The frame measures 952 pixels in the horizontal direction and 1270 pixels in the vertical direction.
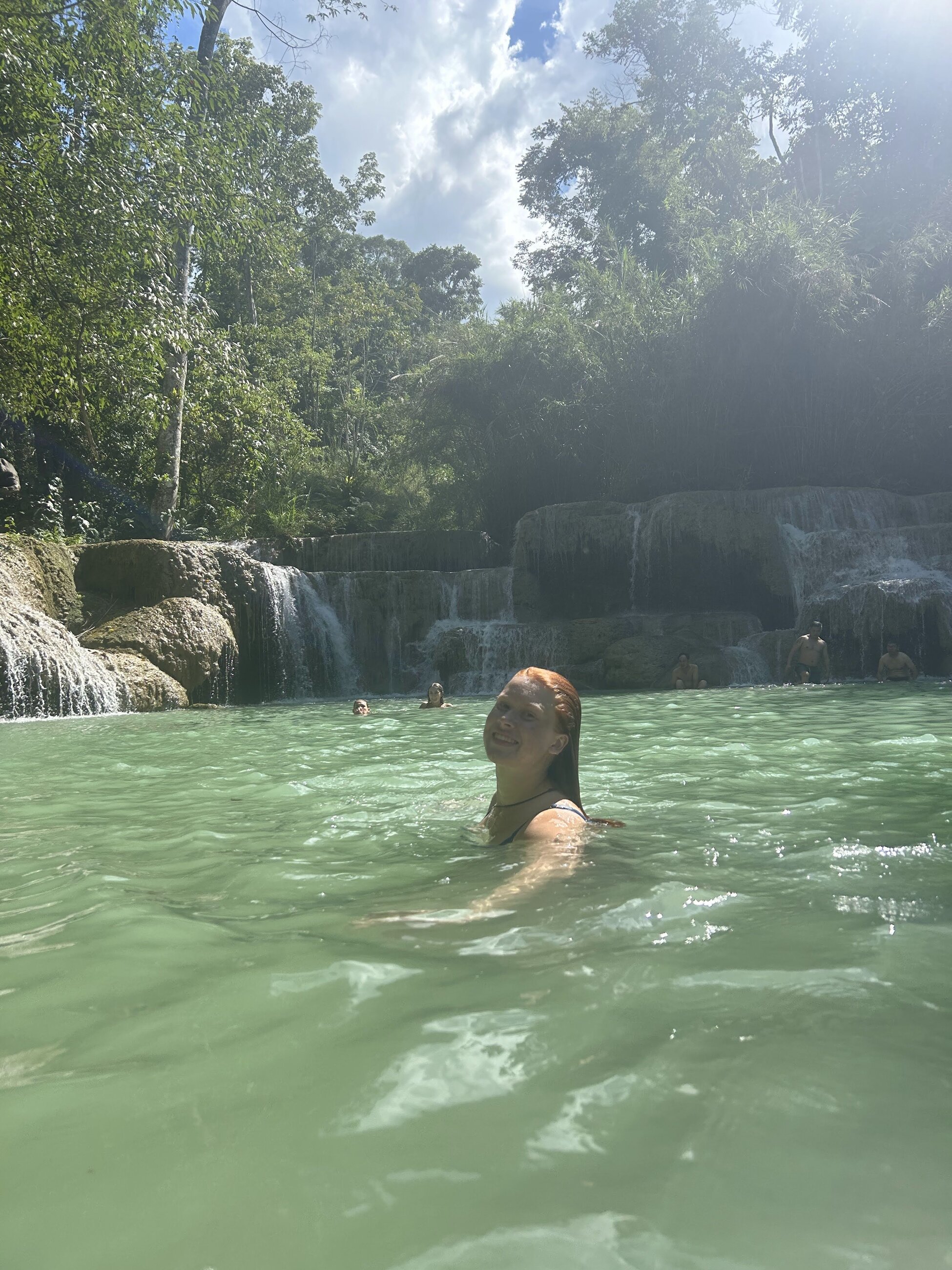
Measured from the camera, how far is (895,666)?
1476 cm

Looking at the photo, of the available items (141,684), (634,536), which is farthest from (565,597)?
(141,684)

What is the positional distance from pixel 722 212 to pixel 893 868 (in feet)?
130

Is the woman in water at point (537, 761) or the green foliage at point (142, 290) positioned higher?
the green foliage at point (142, 290)

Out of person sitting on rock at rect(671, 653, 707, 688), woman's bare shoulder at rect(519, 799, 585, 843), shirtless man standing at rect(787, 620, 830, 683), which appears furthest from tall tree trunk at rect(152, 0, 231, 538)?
woman's bare shoulder at rect(519, 799, 585, 843)

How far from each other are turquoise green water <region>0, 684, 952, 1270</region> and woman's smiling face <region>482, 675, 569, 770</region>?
39cm

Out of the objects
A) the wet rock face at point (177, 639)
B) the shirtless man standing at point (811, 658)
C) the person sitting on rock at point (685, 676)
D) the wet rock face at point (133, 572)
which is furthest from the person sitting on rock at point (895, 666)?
the wet rock face at point (133, 572)

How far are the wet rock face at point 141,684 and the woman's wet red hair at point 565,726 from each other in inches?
413

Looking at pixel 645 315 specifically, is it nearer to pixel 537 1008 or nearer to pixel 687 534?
pixel 687 534

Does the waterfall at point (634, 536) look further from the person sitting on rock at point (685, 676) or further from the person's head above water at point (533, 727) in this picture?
the person's head above water at point (533, 727)

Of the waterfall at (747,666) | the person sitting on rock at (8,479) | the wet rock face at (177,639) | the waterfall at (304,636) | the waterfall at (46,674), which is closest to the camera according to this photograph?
the waterfall at (46,674)

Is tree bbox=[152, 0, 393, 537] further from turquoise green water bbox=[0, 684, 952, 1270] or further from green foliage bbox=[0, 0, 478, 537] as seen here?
turquoise green water bbox=[0, 684, 952, 1270]

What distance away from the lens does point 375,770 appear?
6430 mm

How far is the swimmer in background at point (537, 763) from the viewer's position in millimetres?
3504

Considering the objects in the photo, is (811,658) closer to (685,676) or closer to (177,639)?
(685,676)
